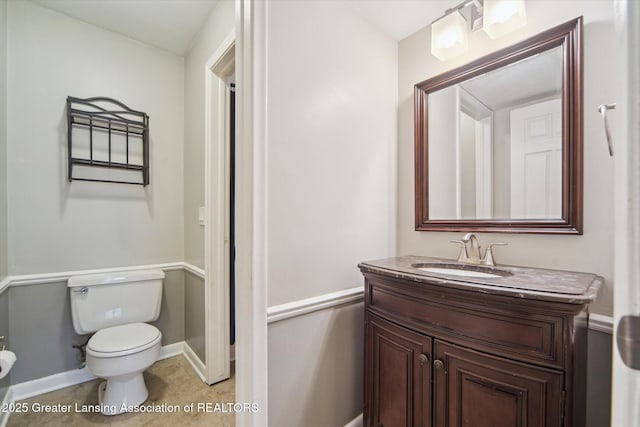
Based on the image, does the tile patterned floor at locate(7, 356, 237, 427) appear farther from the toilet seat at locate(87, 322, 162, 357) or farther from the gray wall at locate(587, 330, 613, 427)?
the gray wall at locate(587, 330, 613, 427)

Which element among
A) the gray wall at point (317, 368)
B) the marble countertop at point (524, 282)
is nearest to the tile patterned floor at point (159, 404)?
the gray wall at point (317, 368)

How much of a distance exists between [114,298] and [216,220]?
0.91 m

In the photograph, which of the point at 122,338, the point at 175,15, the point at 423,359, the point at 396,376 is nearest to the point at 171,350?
the point at 122,338

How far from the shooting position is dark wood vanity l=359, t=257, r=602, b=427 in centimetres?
75

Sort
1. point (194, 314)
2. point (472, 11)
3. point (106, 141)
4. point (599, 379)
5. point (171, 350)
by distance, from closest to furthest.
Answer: point (599, 379)
point (472, 11)
point (106, 141)
point (194, 314)
point (171, 350)

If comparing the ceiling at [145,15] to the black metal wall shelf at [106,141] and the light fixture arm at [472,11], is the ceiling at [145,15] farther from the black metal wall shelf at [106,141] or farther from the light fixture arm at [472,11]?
the light fixture arm at [472,11]

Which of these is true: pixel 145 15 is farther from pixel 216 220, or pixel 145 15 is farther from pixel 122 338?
pixel 122 338

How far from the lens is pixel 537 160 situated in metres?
1.17

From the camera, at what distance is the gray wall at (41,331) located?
5.40 ft

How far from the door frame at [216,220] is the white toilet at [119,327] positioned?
0.35 m

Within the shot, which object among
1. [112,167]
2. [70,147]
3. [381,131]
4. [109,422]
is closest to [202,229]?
[112,167]

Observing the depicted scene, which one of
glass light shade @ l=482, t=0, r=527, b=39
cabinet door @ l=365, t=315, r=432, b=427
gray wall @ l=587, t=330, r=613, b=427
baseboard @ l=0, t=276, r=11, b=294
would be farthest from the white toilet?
glass light shade @ l=482, t=0, r=527, b=39

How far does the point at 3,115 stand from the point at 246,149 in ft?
5.73

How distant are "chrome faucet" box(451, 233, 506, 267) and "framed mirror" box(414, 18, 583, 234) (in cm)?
8
